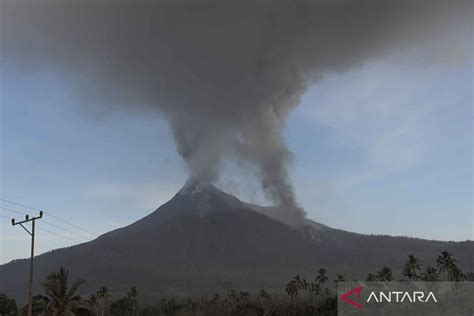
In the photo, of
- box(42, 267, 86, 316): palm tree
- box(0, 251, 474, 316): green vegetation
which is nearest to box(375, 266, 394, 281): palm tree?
box(0, 251, 474, 316): green vegetation

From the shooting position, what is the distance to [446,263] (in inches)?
4299

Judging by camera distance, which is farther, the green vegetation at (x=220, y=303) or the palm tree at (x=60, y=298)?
the green vegetation at (x=220, y=303)

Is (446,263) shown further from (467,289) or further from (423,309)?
(423,309)

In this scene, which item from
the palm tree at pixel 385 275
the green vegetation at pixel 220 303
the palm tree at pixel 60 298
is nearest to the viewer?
the palm tree at pixel 60 298

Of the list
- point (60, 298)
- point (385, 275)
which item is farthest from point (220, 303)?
point (60, 298)

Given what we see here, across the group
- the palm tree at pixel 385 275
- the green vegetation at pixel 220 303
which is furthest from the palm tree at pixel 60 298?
the palm tree at pixel 385 275

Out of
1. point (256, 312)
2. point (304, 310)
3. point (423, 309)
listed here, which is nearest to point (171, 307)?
point (256, 312)

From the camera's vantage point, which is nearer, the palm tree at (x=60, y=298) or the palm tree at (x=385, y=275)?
the palm tree at (x=60, y=298)

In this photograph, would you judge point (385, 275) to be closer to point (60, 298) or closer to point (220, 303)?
point (220, 303)

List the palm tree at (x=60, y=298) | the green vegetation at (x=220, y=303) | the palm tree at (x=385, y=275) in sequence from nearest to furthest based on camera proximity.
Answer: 1. the palm tree at (x=60, y=298)
2. the green vegetation at (x=220, y=303)
3. the palm tree at (x=385, y=275)

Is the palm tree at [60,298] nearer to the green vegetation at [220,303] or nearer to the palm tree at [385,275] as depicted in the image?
the green vegetation at [220,303]

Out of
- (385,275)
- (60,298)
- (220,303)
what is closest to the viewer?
(60,298)

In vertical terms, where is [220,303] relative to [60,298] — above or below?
below

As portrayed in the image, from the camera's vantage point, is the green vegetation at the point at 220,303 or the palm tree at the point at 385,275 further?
the palm tree at the point at 385,275
